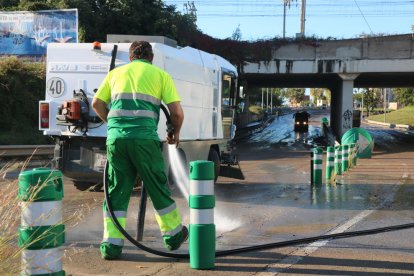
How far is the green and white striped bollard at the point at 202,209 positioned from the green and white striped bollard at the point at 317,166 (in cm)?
729

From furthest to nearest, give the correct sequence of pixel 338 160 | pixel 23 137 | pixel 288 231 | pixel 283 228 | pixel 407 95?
1. pixel 407 95
2. pixel 23 137
3. pixel 338 160
4. pixel 283 228
5. pixel 288 231

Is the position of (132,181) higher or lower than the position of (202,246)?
higher

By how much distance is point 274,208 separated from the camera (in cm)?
905

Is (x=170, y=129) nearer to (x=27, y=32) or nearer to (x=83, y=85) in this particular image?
(x=83, y=85)

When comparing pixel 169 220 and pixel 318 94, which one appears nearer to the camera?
pixel 169 220

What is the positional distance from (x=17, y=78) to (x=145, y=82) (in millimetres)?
17363

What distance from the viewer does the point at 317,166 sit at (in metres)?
12.1

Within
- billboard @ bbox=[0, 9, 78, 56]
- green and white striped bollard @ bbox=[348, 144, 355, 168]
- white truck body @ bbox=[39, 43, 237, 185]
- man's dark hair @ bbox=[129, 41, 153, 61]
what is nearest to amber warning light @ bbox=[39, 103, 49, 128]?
white truck body @ bbox=[39, 43, 237, 185]

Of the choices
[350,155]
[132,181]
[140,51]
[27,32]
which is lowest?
[350,155]

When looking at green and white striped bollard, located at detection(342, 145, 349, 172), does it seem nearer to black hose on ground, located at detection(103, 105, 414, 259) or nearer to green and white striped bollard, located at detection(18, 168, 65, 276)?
black hose on ground, located at detection(103, 105, 414, 259)

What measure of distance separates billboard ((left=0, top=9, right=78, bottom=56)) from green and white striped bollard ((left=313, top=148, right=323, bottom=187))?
1901cm

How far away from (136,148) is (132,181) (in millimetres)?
421

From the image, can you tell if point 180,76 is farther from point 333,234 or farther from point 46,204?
point 46,204

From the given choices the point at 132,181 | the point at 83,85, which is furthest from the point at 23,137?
the point at 132,181
